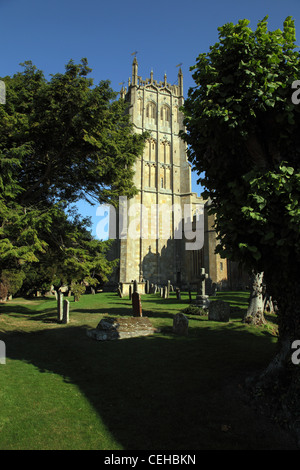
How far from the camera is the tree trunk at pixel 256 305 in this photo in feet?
36.9

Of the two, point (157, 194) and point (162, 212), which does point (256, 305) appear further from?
point (157, 194)

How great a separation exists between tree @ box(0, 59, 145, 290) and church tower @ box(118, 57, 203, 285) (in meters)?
22.2

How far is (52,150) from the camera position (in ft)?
44.1

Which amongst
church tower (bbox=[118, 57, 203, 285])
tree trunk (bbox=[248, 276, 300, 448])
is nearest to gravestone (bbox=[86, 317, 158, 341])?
tree trunk (bbox=[248, 276, 300, 448])

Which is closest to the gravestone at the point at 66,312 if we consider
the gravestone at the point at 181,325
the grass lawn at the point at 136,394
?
the grass lawn at the point at 136,394

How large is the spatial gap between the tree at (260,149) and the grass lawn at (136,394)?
3.97 ft

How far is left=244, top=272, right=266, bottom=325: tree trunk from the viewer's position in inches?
442

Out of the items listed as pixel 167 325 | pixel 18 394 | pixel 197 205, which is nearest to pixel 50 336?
pixel 167 325

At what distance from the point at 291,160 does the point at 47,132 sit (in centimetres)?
1064

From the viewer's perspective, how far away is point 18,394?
5547 mm

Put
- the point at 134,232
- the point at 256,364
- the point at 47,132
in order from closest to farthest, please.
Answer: the point at 256,364 → the point at 47,132 → the point at 134,232

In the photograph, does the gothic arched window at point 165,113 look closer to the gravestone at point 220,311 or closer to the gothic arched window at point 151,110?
the gothic arched window at point 151,110

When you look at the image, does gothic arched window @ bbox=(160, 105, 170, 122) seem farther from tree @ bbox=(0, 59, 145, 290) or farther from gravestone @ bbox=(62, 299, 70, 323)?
gravestone @ bbox=(62, 299, 70, 323)
